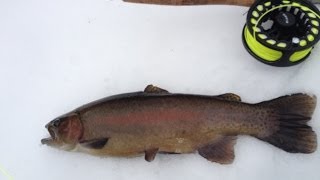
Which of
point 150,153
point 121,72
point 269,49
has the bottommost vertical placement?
point 150,153

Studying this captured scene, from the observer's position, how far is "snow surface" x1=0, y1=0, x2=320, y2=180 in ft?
4.97

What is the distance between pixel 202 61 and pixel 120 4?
0.42 m

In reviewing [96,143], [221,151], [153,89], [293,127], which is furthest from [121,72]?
[293,127]

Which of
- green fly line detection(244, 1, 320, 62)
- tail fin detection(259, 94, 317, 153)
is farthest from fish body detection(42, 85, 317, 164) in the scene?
green fly line detection(244, 1, 320, 62)

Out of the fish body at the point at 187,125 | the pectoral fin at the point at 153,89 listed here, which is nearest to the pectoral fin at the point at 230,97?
the fish body at the point at 187,125

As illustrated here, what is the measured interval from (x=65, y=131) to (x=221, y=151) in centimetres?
47

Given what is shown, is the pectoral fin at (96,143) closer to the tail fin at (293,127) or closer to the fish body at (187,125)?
the fish body at (187,125)

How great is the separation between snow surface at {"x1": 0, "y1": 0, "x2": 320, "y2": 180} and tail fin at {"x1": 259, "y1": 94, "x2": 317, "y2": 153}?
1.5 inches

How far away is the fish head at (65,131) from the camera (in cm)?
150

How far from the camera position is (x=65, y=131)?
151 cm

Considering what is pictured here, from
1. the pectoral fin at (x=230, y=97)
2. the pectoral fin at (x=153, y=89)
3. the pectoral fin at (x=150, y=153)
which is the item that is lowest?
the pectoral fin at (x=150, y=153)

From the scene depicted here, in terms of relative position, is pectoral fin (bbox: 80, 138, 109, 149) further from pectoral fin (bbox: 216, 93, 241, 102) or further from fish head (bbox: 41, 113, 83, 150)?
pectoral fin (bbox: 216, 93, 241, 102)

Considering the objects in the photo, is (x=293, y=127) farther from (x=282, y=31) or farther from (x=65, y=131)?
(x=65, y=131)

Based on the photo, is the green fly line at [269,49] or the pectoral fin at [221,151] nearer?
the pectoral fin at [221,151]
